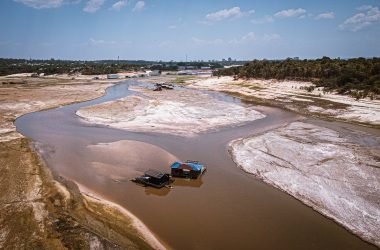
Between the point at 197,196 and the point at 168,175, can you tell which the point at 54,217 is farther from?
the point at 197,196

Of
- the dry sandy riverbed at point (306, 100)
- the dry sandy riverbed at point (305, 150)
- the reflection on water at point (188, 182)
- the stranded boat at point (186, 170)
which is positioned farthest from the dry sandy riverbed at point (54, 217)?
the dry sandy riverbed at point (306, 100)

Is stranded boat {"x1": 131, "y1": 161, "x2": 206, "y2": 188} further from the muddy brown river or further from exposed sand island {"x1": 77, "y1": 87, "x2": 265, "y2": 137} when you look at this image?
exposed sand island {"x1": 77, "y1": 87, "x2": 265, "y2": 137}

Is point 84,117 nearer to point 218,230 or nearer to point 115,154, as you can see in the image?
point 115,154

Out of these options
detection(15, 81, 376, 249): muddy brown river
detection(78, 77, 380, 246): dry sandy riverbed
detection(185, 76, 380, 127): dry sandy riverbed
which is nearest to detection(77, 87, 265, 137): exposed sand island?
detection(78, 77, 380, 246): dry sandy riverbed

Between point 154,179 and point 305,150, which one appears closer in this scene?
point 154,179

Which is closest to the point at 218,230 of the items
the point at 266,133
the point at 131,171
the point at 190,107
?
the point at 131,171

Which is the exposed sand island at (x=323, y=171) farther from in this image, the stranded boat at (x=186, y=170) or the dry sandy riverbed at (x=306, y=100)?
the dry sandy riverbed at (x=306, y=100)

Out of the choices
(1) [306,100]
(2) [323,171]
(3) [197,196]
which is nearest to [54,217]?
(3) [197,196]
